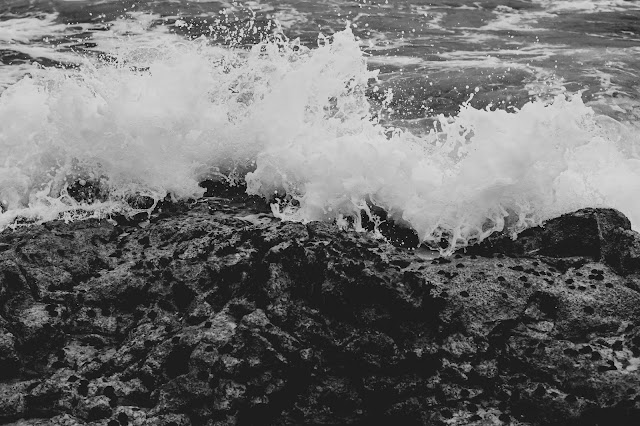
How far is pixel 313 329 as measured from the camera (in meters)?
5.04

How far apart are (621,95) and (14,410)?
38.0 feet

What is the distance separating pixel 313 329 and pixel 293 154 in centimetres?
281

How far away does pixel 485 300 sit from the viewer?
536 cm

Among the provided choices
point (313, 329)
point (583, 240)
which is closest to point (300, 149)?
point (313, 329)

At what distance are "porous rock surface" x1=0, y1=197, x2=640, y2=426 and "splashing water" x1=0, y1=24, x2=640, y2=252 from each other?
2.48ft

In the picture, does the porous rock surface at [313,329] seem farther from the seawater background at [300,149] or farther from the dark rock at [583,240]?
the seawater background at [300,149]

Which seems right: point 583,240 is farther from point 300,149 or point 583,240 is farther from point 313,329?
point 300,149

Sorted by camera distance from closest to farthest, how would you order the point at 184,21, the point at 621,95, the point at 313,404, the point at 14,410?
1. the point at 14,410
2. the point at 313,404
3. the point at 621,95
4. the point at 184,21

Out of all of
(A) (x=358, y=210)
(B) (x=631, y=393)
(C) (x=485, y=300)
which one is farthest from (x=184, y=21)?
(B) (x=631, y=393)

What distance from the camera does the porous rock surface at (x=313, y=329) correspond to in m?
4.63

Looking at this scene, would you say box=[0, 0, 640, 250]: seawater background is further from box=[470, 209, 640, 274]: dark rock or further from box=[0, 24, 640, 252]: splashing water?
box=[470, 209, 640, 274]: dark rock

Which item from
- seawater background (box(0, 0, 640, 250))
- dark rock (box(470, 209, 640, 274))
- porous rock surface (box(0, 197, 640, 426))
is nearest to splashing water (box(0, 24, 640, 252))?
seawater background (box(0, 0, 640, 250))

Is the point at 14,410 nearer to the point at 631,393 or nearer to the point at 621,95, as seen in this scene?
the point at 631,393

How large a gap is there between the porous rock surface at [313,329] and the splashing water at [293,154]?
76 cm
